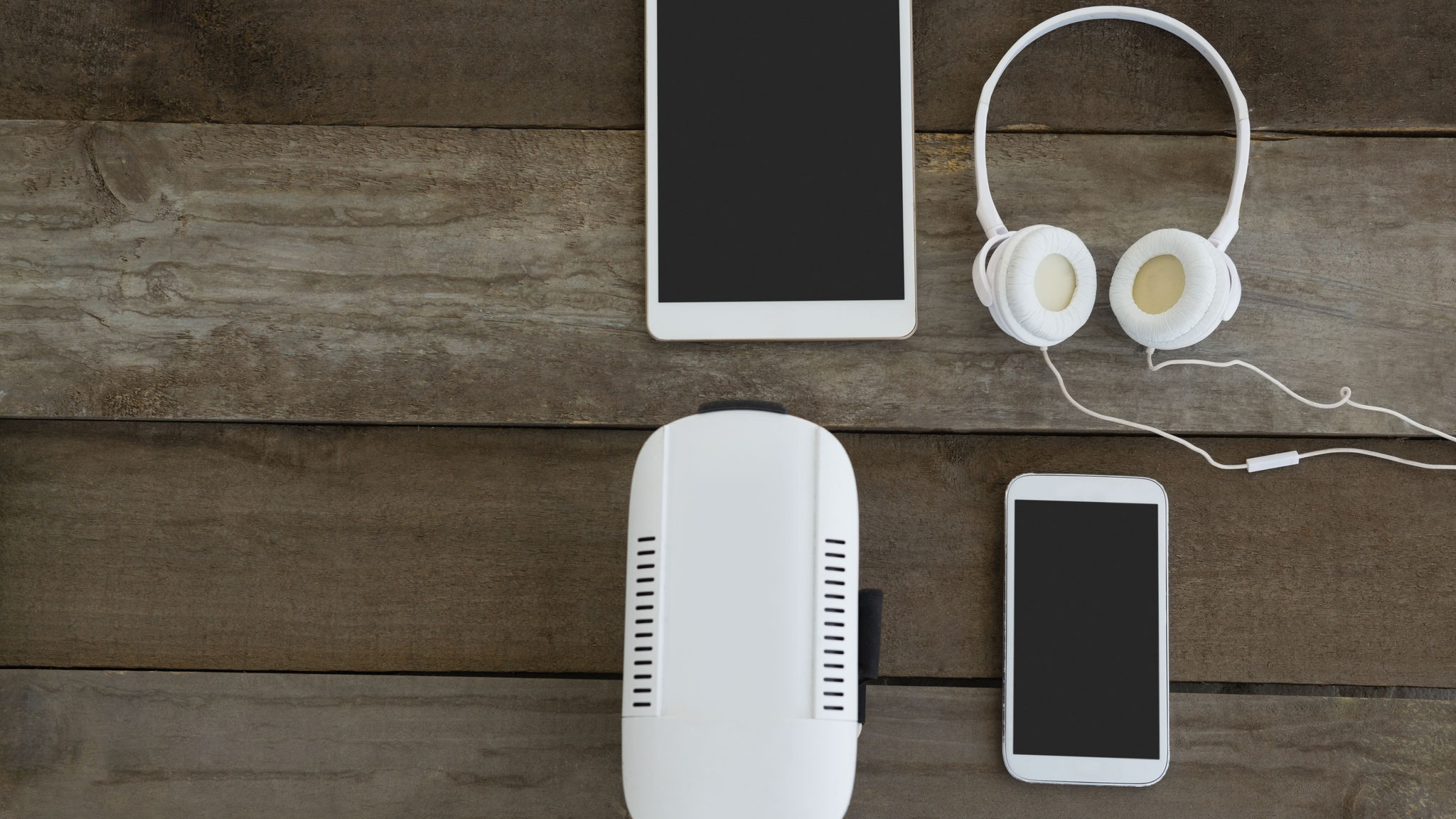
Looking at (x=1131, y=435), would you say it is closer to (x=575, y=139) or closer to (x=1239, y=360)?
(x=1239, y=360)

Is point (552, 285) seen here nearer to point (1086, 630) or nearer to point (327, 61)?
point (327, 61)

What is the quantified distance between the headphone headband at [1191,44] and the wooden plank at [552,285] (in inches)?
1.4

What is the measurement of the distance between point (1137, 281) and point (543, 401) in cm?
48

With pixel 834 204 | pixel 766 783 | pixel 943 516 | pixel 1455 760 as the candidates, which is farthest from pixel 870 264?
pixel 1455 760

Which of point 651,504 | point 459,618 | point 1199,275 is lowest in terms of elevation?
point 459,618

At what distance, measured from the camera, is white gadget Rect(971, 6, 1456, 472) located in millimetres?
662

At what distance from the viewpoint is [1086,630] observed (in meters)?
0.70

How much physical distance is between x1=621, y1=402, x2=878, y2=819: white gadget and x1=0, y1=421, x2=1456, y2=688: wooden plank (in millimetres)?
139

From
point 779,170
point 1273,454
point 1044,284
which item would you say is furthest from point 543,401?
point 1273,454

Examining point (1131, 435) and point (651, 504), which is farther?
point (1131, 435)

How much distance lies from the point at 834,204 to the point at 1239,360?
351 millimetres

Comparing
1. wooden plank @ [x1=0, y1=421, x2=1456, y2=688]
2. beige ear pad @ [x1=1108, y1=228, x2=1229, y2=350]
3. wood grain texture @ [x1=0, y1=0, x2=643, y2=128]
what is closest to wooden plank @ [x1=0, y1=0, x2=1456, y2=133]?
wood grain texture @ [x1=0, y1=0, x2=643, y2=128]

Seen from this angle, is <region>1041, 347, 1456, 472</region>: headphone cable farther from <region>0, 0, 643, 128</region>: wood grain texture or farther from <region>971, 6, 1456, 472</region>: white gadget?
<region>0, 0, 643, 128</region>: wood grain texture

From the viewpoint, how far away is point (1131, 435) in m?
0.73
